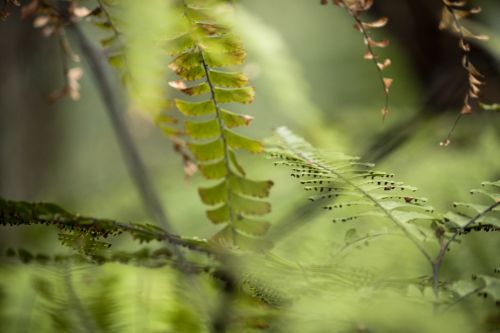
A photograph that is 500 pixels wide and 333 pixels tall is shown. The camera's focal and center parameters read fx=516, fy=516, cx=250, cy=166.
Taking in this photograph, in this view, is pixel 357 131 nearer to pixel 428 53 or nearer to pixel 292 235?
pixel 428 53

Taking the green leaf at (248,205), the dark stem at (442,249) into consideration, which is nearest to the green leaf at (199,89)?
the green leaf at (248,205)

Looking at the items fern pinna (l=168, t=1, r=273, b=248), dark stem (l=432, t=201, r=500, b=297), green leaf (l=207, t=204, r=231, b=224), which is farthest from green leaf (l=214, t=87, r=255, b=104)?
dark stem (l=432, t=201, r=500, b=297)

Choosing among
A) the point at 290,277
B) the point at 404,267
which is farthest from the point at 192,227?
the point at 290,277

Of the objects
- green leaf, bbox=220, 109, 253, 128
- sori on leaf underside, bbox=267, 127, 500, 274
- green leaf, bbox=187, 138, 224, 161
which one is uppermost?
green leaf, bbox=220, 109, 253, 128

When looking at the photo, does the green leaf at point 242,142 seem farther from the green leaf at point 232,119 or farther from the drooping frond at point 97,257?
the drooping frond at point 97,257

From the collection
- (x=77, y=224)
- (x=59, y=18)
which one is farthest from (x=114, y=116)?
(x=77, y=224)

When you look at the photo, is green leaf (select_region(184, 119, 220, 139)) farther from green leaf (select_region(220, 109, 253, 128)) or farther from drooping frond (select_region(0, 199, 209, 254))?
drooping frond (select_region(0, 199, 209, 254))

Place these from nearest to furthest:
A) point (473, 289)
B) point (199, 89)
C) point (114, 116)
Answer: point (473, 289)
point (199, 89)
point (114, 116)

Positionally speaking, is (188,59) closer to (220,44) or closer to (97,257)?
(220,44)
